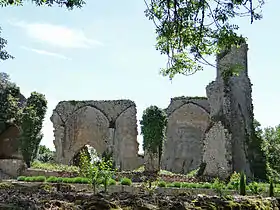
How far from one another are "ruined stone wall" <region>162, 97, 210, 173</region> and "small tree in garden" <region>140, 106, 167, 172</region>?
7674mm

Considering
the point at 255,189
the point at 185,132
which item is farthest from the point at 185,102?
the point at 255,189

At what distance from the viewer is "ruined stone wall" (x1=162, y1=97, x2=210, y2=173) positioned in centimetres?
3719

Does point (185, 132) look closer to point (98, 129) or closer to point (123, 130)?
point (123, 130)

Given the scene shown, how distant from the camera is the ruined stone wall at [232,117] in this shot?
90.7 feet

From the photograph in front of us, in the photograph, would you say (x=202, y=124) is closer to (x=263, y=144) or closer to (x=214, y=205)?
(x=263, y=144)

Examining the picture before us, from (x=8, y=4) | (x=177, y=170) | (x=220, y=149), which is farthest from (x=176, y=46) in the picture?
(x=177, y=170)

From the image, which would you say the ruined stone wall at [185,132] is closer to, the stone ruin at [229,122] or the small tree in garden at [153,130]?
the stone ruin at [229,122]

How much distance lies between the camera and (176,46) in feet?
26.8

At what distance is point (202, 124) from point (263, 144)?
8897 mm

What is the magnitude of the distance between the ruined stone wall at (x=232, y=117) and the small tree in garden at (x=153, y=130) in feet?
10.1

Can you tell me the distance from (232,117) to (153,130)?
521 cm

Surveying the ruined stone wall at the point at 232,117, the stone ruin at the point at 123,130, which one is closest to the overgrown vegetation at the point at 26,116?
the stone ruin at the point at 123,130

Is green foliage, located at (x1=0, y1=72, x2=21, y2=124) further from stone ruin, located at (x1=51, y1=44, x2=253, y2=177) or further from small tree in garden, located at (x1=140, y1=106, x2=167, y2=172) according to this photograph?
small tree in garden, located at (x1=140, y1=106, x2=167, y2=172)

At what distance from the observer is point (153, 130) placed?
29484mm
